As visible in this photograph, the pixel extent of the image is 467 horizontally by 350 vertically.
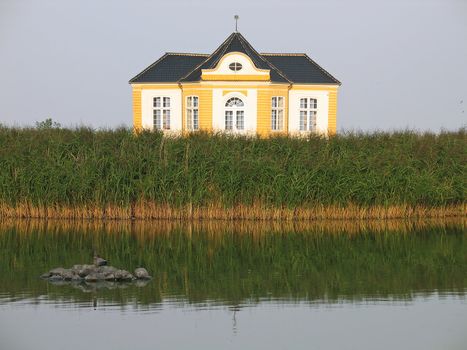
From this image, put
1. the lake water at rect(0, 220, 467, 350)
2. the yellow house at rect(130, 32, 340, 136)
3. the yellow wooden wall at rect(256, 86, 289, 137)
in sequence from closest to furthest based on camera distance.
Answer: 1. the lake water at rect(0, 220, 467, 350)
2. the yellow house at rect(130, 32, 340, 136)
3. the yellow wooden wall at rect(256, 86, 289, 137)

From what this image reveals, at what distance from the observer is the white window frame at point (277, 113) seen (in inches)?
1388

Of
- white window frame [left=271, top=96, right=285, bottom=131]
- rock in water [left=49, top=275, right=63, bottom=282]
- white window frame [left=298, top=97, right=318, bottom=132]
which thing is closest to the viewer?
rock in water [left=49, top=275, right=63, bottom=282]

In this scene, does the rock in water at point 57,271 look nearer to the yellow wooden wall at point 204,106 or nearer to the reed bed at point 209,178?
the reed bed at point 209,178

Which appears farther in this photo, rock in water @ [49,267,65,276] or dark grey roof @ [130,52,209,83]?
dark grey roof @ [130,52,209,83]

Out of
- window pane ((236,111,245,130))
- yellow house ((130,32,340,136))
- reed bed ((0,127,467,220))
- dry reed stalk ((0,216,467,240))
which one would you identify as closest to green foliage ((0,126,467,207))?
reed bed ((0,127,467,220))

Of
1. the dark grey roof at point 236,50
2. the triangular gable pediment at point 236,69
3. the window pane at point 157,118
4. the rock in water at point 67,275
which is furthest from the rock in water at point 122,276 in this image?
the window pane at point 157,118

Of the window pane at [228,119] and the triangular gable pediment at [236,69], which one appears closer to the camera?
the triangular gable pediment at [236,69]

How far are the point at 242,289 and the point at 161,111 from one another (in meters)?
23.5

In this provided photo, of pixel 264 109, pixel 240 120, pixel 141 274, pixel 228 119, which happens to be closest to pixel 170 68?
pixel 228 119

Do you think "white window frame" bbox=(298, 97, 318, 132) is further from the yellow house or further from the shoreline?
the shoreline

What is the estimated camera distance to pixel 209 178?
22.8 meters

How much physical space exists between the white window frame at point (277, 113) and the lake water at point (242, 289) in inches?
569

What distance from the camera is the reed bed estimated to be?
2270 cm

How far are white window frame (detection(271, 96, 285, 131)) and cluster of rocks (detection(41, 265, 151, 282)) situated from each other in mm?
21359
